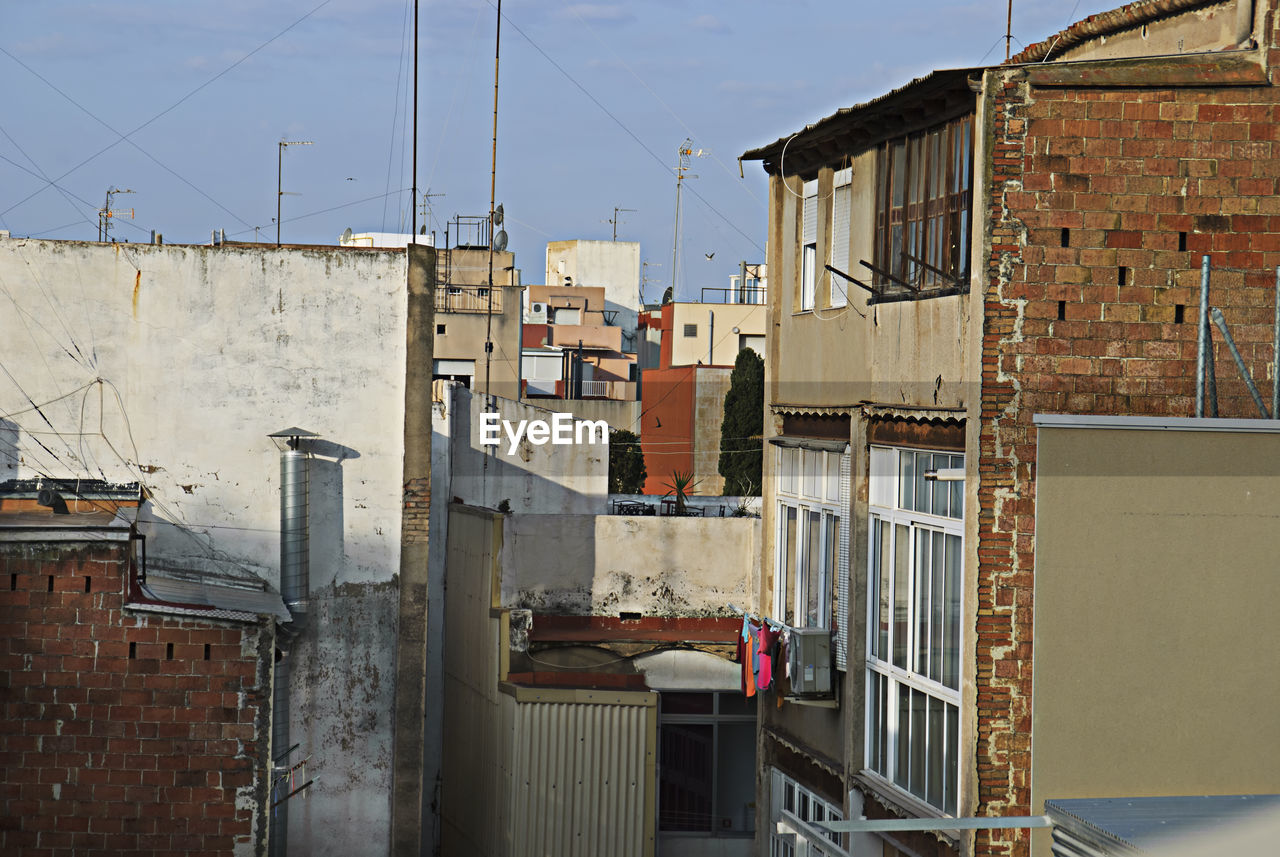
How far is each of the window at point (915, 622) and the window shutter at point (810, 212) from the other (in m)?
2.93

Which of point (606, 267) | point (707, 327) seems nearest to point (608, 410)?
point (707, 327)

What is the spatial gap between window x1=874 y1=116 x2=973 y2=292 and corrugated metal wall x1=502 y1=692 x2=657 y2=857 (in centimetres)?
606

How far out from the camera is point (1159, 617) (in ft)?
31.8

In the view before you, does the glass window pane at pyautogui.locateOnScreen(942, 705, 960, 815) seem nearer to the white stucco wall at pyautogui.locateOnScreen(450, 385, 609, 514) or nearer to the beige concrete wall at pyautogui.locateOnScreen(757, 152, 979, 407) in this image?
the beige concrete wall at pyautogui.locateOnScreen(757, 152, 979, 407)

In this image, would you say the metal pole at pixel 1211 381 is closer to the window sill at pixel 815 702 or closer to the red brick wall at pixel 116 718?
the window sill at pixel 815 702

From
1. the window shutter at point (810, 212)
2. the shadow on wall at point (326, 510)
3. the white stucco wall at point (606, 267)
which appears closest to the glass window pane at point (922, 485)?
the window shutter at point (810, 212)

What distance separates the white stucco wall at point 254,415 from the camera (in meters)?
14.7

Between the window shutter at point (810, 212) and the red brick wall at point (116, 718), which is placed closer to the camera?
the red brick wall at point (116, 718)

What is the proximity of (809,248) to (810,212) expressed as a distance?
36 centimetres

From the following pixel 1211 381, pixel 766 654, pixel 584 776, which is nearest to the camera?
pixel 1211 381

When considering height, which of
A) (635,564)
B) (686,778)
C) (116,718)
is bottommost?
(686,778)

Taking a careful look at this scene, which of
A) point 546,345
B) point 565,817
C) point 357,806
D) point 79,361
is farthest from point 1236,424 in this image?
point 546,345

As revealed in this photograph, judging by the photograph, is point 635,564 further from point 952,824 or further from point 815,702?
point 952,824

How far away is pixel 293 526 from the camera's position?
577 inches
